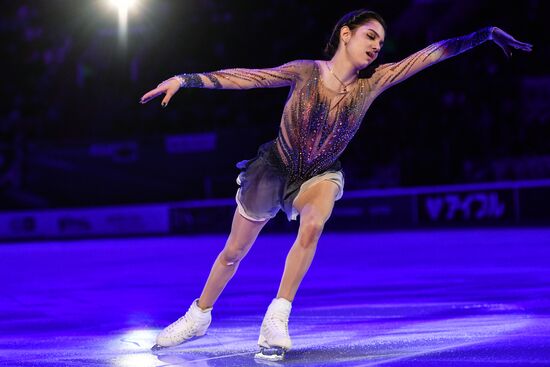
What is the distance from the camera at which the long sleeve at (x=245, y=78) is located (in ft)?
10.6

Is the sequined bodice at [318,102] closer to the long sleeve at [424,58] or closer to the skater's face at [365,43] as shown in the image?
the long sleeve at [424,58]

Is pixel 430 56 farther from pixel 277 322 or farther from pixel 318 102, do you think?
pixel 277 322

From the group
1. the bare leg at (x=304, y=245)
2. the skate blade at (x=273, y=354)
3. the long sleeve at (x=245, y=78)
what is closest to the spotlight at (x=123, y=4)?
the long sleeve at (x=245, y=78)

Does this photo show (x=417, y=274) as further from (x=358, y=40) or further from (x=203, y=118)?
(x=203, y=118)

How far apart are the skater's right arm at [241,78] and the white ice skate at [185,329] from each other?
1007 mm

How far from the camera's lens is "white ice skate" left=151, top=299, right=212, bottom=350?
10.9 ft

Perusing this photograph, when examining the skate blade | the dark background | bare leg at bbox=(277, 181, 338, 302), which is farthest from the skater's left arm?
the dark background

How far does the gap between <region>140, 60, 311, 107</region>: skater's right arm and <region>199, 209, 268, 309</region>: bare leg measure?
585 mm

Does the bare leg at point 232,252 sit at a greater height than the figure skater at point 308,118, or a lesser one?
lesser

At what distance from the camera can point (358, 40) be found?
3297mm

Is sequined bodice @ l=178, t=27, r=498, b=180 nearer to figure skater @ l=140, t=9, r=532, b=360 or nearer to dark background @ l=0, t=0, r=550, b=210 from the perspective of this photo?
figure skater @ l=140, t=9, r=532, b=360

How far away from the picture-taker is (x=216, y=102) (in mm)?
17734

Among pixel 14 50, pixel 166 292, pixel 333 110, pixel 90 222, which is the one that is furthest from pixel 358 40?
pixel 14 50

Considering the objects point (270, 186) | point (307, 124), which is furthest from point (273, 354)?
point (307, 124)
